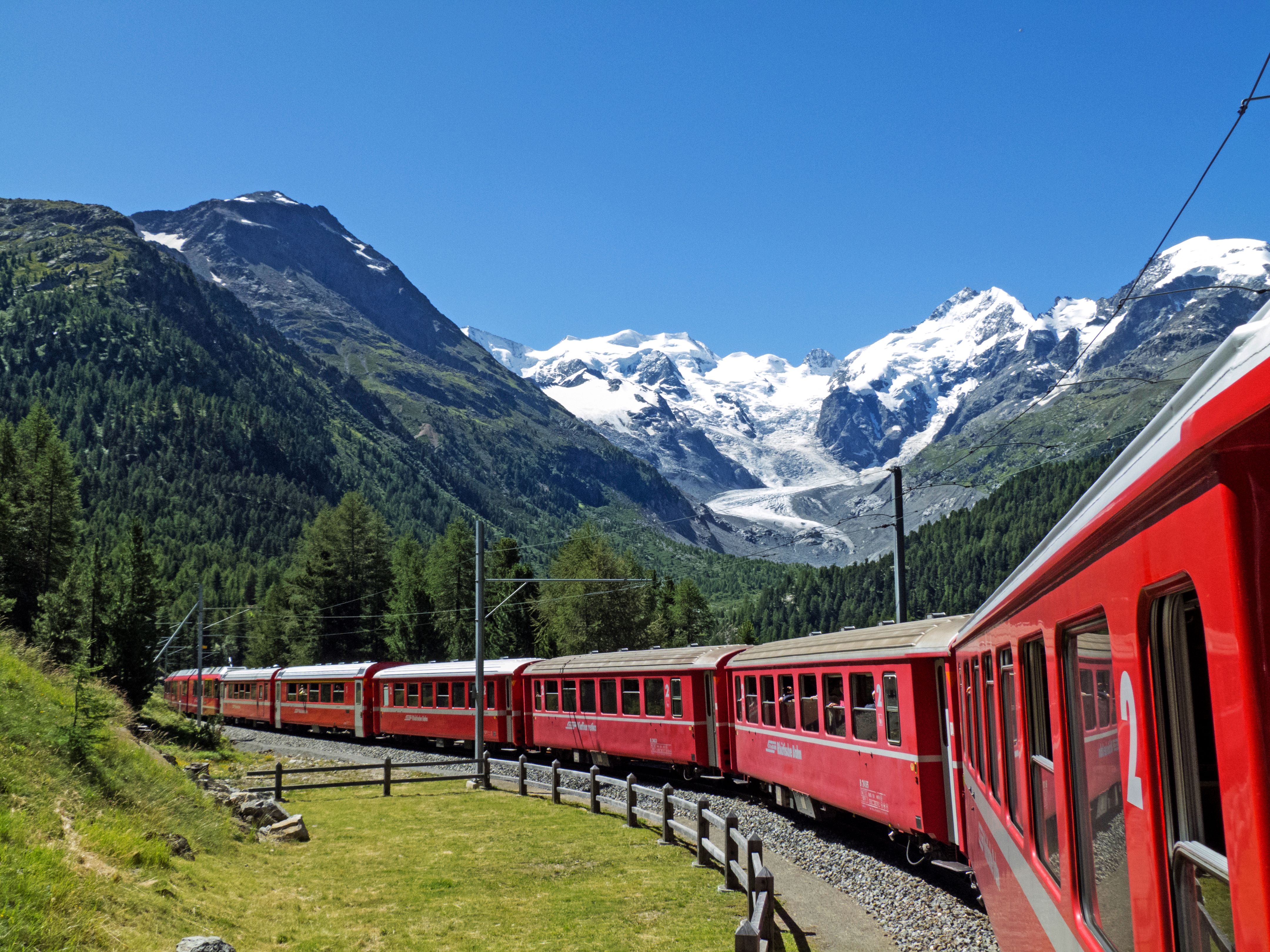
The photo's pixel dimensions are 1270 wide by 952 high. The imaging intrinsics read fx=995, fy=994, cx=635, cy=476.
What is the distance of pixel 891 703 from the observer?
13.1 meters

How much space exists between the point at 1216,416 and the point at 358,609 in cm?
8119

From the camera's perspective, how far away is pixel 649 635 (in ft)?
237

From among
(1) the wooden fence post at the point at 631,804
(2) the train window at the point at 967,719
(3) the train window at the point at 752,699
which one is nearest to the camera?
(2) the train window at the point at 967,719

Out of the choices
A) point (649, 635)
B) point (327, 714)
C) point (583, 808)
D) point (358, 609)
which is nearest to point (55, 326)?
point (358, 609)

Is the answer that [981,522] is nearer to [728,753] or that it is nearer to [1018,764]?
[728,753]

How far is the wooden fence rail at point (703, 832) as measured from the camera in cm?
888

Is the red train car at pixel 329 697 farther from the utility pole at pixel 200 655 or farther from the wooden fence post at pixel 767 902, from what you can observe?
the wooden fence post at pixel 767 902

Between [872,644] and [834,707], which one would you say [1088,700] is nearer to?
[872,644]

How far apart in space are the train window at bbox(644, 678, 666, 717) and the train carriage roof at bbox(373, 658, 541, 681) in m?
5.99

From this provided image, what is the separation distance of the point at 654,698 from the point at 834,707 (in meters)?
8.96

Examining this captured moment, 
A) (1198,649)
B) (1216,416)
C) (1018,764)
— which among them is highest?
(1216,416)

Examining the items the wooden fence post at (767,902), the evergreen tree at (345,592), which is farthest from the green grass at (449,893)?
the evergreen tree at (345,592)

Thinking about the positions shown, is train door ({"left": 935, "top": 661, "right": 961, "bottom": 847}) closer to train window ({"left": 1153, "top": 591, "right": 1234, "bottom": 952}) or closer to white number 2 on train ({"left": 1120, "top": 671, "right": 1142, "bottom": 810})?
white number 2 on train ({"left": 1120, "top": 671, "right": 1142, "bottom": 810})

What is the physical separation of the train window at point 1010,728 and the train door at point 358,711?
1400 inches
